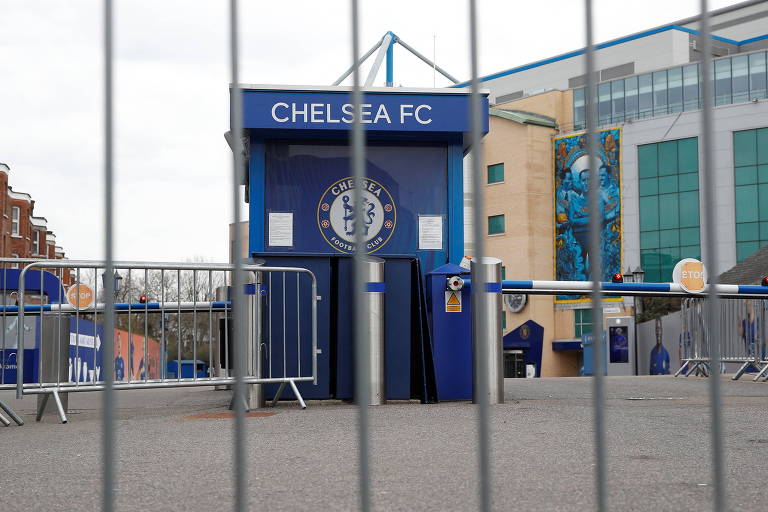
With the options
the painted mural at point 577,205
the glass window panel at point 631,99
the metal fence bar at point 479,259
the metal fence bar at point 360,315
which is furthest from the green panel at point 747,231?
the metal fence bar at point 360,315

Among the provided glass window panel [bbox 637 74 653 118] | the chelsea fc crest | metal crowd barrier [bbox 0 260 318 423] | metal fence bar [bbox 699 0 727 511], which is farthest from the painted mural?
metal fence bar [bbox 699 0 727 511]

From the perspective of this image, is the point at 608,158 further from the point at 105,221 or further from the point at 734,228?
the point at 105,221

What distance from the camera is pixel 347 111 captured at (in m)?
9.32

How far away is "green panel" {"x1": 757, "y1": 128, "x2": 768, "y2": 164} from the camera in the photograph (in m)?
55.5

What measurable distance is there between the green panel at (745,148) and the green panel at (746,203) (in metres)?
1.40

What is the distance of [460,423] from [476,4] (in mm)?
4555

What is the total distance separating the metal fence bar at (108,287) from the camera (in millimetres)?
2246

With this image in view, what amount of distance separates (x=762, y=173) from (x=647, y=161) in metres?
6.94

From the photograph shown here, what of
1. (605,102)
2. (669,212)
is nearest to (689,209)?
(669,212)

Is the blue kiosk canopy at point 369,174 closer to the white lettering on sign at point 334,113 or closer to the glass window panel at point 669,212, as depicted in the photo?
the white lettering on sign at point 334,113

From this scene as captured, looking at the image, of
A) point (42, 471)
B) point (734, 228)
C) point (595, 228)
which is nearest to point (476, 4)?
point (595, 228)

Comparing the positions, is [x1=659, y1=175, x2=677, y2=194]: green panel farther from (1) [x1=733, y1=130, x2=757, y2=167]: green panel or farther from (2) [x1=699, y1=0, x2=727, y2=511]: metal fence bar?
(2) [x1=699, y1=0, x2=727, y2=511]: metal fence bar

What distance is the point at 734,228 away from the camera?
56.4m

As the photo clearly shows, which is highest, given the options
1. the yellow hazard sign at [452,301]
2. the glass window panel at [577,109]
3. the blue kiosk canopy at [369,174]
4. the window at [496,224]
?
the glass window panel at [577,109]
